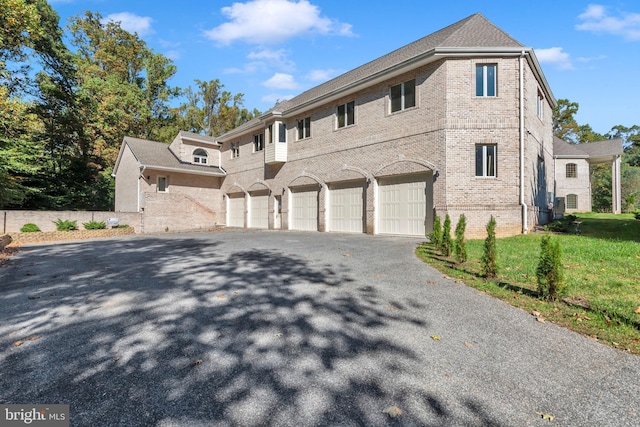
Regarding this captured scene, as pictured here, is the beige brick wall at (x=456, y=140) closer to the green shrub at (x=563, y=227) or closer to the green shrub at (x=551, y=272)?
the green shrub at (x=563, y=227)

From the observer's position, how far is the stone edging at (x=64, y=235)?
45.0 ft

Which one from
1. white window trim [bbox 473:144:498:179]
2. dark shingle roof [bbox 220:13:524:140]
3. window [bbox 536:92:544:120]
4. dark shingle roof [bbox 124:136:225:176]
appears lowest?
white window trim [bbox 473:144:498:179]

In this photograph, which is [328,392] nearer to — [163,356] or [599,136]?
[163,356]

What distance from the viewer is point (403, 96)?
44.9ft

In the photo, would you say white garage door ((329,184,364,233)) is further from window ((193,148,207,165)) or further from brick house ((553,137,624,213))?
brick house ((553,137,624,213))

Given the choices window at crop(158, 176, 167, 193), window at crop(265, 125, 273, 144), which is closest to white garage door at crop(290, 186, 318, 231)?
window at crop(265, 125, 273, 144)

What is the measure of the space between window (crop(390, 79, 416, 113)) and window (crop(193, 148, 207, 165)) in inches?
647

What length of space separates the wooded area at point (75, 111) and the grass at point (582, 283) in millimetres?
18392

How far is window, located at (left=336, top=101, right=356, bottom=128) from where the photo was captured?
619 inches

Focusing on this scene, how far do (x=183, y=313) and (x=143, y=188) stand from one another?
18973 millimetres

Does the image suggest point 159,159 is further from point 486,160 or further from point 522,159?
point 522,159

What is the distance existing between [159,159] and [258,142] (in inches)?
285

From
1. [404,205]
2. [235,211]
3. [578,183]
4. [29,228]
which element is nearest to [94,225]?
[29,228]

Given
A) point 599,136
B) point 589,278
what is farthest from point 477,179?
point 599,136
